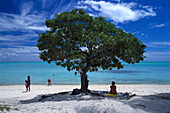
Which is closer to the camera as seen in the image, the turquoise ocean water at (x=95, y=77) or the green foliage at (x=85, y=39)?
the green foliage at (x=85, y=39)

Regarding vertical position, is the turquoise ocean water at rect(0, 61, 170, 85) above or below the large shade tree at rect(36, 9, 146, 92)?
below

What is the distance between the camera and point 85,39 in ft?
36.9

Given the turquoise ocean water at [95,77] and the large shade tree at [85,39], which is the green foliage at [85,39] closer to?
the large shade tree at [85,39]

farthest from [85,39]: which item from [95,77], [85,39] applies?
[95,77]

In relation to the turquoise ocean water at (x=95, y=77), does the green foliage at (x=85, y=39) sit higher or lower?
higher

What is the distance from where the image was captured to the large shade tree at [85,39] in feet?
37.9

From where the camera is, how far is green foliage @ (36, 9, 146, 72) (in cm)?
1155

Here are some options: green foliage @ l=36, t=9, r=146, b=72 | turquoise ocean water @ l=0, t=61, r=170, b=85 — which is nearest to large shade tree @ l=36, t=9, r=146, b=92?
green foliage @ l=36, t=9, r=146, b=72

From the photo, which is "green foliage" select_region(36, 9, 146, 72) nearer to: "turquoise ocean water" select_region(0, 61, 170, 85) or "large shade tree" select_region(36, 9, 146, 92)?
"large shade tree" select_region(36, 9, 146, 92)

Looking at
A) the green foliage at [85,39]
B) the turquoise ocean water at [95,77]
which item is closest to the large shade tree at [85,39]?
the green foliage at [85,39]

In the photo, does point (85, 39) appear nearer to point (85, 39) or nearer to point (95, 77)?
point (85, 39)

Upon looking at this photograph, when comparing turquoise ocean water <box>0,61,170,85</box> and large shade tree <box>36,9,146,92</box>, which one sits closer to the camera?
large shade tree <box>36,9,146,92</box>

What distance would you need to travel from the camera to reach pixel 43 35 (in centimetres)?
1191

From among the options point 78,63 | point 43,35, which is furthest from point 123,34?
point 43,35
